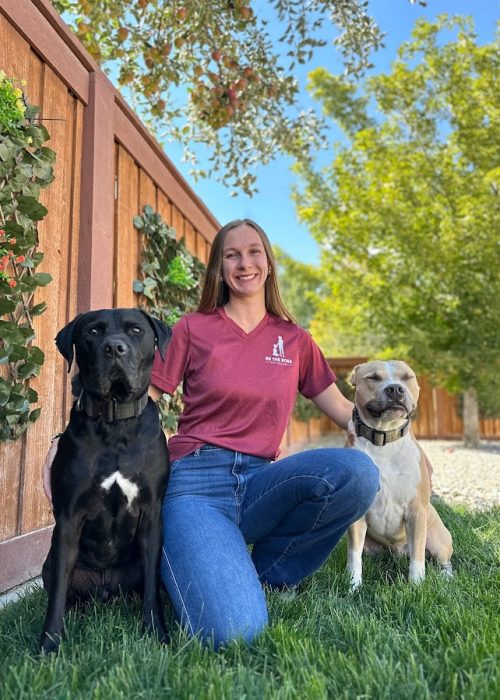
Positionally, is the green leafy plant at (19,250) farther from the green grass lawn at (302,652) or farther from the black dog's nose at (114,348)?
the green grass lawn at (302,652)

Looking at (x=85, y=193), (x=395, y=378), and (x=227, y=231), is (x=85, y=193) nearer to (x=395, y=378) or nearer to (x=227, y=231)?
(x=227, y=231)

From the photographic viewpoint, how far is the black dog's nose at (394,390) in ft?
9.61

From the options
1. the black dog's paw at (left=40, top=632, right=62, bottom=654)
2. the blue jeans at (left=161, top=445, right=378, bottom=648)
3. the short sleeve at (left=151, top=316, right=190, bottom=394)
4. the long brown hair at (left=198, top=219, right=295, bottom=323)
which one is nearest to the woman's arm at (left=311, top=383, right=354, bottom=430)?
the long brown hair at (left=198, top=219, right=295, bottom=323)

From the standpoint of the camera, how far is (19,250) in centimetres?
273

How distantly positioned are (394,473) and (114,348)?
1.53 meters

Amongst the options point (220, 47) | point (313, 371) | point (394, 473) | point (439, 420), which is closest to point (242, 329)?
point (313, 371)

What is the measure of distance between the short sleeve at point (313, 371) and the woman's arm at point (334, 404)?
38 mm

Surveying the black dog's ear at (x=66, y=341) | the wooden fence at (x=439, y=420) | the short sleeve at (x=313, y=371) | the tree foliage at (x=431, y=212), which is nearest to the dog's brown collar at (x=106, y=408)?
the black dog's ear at (x=66, y=341)

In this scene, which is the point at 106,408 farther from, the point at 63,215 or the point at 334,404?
the point at 63,215

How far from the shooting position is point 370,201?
12195mm

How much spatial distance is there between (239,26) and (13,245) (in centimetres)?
362

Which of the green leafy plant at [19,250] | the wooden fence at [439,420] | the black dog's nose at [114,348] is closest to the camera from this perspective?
the black dog's nose at [114,348]

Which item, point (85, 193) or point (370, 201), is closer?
point (85, 193)

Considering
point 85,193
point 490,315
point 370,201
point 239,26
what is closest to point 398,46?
point 370,201
